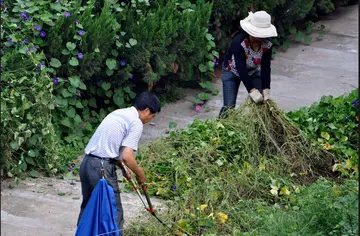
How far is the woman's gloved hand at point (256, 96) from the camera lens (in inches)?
304

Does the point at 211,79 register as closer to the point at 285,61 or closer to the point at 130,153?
the point at 285,61

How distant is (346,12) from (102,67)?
18.4ft

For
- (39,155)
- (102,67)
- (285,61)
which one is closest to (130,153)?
(39,155)

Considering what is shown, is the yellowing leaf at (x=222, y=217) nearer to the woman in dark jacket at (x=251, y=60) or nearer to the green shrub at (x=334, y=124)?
the woman in dark jacket at (x=251, y=60)

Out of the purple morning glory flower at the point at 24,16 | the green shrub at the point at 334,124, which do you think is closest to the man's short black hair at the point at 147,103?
the purple morning glory flower at the point at 24,16

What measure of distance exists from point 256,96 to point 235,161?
0.63 m

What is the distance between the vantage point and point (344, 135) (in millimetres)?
8109

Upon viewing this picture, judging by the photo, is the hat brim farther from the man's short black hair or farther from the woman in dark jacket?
the man's short black hair

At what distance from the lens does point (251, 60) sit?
26.3ft

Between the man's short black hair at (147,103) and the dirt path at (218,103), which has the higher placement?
the man's short black hair at (147,103)

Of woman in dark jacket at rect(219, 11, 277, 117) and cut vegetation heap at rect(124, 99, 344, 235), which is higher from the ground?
woman in dark jacket at rect(219, 11, 277, 117)

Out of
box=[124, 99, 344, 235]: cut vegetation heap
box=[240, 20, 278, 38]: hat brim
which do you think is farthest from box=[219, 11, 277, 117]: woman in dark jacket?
box=[124, 99, 344, 235]: cut vegetation heap

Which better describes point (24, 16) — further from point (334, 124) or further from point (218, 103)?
point (334, 124)

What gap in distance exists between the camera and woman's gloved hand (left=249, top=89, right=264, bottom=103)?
7.72 m
